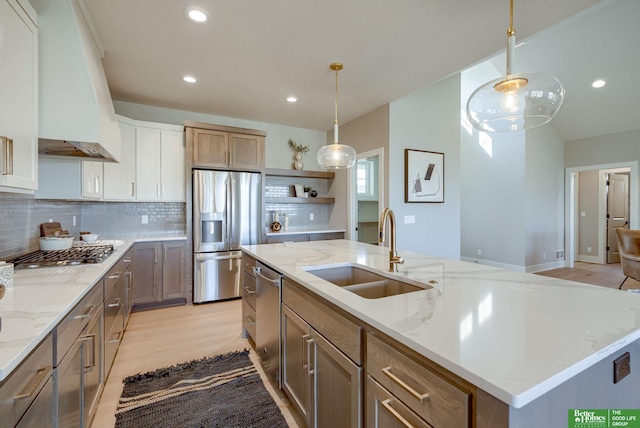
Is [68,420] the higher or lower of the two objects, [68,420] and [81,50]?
the lower

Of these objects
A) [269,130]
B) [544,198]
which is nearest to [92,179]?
[269,130]

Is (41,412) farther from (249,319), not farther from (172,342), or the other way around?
(172,342)

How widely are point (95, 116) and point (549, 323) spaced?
8.79ft

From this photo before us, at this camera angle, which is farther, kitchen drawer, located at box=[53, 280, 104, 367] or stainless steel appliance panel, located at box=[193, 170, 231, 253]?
stainless steel appliance panel, located at box=[193, 170, 231, 253]

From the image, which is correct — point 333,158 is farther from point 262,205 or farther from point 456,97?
point 456,97

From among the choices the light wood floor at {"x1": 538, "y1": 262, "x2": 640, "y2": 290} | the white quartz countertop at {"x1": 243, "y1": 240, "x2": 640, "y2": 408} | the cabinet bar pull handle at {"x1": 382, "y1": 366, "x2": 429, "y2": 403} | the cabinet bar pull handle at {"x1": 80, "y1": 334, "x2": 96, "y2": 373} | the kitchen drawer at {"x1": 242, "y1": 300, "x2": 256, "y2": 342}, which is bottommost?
the light wood floor at {"x1": 538, "y1": 262, "x2": 640, "y2": 290}

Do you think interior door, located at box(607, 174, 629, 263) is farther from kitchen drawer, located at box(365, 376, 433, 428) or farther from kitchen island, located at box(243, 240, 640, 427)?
kitchen drawer, located at box(365, 376, 433, 428)

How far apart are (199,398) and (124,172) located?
2900 mm

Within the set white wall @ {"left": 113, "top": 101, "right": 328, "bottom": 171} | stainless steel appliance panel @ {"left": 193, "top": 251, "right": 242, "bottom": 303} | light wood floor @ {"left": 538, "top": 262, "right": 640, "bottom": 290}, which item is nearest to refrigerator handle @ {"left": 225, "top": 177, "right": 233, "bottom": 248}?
stainless steel appliance panel @ {"left": 193, "top": 251, "right": 242, "bottom": 303}

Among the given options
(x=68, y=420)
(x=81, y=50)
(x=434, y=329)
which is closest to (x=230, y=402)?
(x=68, y=420)

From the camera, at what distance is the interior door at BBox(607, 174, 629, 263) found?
6539mm

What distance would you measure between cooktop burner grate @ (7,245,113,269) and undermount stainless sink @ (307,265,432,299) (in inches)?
62.8

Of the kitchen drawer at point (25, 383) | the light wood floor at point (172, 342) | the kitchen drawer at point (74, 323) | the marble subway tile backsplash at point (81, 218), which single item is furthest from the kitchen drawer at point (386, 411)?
the marble subway tile backsplash at point (81, 218)

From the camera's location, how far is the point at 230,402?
73.8 inches
